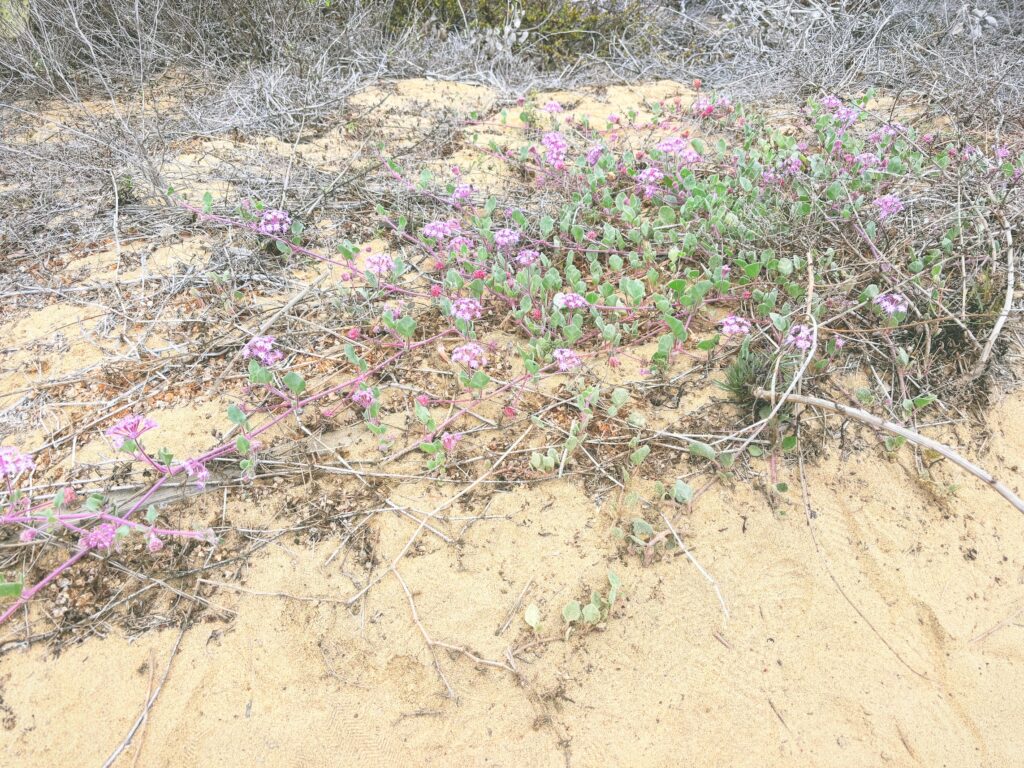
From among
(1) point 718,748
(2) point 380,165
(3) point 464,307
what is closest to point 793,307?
(3) point 464,307

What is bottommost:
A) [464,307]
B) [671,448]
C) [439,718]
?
[439,718]

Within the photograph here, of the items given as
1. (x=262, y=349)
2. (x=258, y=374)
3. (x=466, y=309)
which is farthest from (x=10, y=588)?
(x=466, y=309)

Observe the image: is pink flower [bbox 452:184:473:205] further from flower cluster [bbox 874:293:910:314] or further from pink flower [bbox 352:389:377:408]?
flower cluster [bbox 874:293:910:314]

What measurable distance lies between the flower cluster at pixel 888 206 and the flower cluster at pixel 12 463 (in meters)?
3.59

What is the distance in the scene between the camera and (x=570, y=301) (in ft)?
9.34

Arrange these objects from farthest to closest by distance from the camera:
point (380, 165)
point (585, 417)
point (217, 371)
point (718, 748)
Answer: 1. point (380, 165)
2. point (217, 371)
3. point (585, 417)
4. point (718, 748)

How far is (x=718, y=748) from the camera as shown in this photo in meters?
1.77

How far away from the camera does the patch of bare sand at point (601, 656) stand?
178 centimetres

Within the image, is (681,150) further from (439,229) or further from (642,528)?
(642,528)

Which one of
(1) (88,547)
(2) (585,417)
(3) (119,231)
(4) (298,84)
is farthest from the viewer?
(4) (298,84)

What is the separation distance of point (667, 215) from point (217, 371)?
223 cm

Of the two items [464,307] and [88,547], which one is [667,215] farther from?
[88,547]

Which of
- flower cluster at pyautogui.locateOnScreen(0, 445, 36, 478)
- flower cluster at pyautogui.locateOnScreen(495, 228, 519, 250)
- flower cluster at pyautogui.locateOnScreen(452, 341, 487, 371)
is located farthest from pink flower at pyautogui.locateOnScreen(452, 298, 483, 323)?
flower cluster at pyautogui.locateOnScreen(0, 445, 36, 478)

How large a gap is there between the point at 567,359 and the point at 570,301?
1.08 ft
